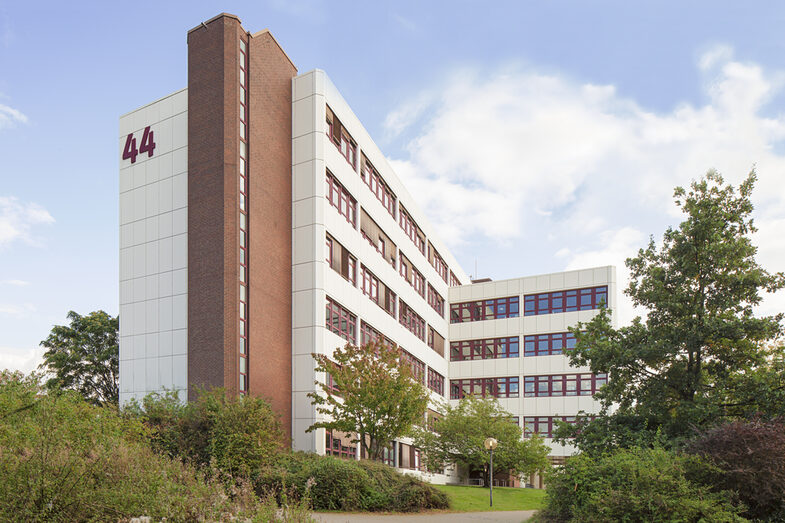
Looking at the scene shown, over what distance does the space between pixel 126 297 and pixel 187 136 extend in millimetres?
7920

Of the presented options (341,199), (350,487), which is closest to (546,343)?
(341,199)

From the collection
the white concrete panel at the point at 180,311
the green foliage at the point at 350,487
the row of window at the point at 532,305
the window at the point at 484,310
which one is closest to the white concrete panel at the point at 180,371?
the white concrete panel at the point at 180,311

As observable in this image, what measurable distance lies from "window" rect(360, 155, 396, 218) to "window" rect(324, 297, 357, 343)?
8393 millimetres

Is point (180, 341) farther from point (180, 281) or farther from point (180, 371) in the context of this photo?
point (180, 281)

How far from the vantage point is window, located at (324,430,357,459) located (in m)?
29.9

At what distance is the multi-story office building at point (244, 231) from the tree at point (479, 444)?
23.8 feet

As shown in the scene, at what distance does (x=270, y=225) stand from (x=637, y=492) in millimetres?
20236

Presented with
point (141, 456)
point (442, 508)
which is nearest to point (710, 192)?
point (442, 508)

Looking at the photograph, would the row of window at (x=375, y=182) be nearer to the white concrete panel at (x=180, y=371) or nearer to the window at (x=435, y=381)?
the window at (x=435, y=381)

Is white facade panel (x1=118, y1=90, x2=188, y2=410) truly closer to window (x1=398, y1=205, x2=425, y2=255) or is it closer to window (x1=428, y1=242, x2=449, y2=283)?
window (x1=398, y1=205, x2=425, y2=255)

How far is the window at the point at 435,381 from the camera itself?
49.6 meters

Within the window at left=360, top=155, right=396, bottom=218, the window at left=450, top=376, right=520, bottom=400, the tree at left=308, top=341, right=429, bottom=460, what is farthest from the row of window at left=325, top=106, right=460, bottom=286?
the tree at left=308, top=341, right=429, bottom=460

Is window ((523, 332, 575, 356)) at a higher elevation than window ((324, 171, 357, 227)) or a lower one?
lower

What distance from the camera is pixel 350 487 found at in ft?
65.0
